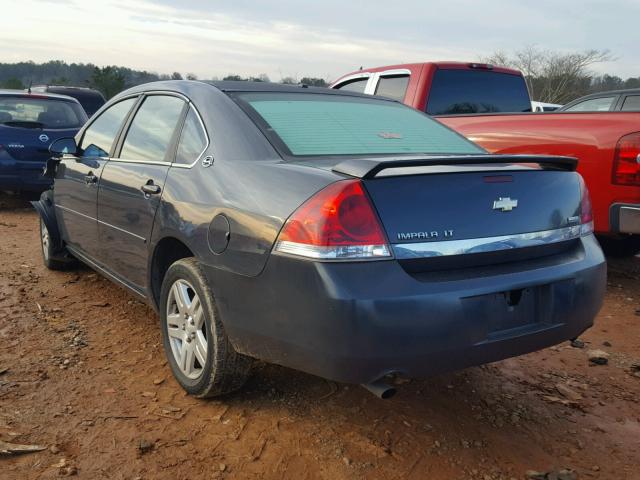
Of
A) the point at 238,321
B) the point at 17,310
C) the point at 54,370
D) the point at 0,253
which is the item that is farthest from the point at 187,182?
the point at 0,253

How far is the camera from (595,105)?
311 inches

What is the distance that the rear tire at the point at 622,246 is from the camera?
5.96 metres

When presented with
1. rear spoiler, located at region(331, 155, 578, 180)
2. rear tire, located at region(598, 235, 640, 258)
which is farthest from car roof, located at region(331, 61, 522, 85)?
rear spoiler, located at region(331, 155, 578, 180)

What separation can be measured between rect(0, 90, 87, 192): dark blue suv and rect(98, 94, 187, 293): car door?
4920 millimetres

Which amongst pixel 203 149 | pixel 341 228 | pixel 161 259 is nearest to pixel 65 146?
pixel 161 259

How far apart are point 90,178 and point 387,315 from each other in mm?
2748

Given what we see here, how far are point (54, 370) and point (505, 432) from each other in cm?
241

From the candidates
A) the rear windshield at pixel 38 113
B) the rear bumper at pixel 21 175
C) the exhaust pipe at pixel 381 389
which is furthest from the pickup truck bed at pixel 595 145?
the rear windshield at pixel 38 113

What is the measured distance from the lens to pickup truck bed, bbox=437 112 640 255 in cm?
441

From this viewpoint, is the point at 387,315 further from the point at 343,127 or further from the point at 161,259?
the point at 161,259

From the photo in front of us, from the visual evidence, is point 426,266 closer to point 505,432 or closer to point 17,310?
point 505,432

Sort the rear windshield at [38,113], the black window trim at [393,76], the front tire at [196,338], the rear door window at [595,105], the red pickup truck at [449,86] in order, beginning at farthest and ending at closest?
the rear windshield at [38,113]
the rear door window at [595,105]
the black window trim at [393,76]
the red pickup truck at [449,86]
the front tire at [196,338]

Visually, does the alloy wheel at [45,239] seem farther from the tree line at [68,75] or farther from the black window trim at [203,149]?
the tree line at [68,75]

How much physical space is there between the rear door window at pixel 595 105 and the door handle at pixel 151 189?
606 cm
